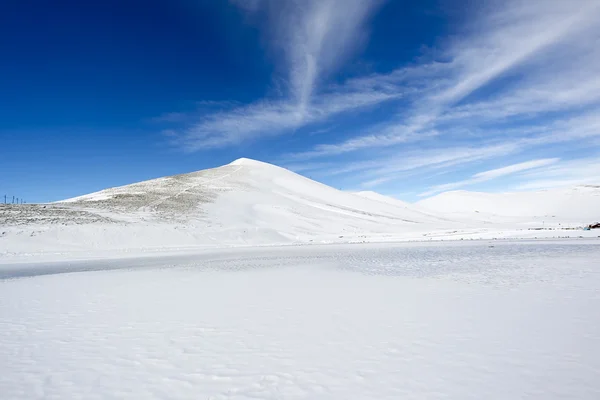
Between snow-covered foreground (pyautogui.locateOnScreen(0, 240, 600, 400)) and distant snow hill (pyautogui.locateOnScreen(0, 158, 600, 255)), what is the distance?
32743 mm

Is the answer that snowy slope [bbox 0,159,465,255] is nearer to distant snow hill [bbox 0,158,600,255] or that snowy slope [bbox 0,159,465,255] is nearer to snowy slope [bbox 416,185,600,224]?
distant snow hill [bbox 0,158,600,255]

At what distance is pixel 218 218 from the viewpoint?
61.6 m

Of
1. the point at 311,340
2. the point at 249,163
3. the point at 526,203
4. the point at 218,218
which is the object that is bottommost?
the point at 311,340

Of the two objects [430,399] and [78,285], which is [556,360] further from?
[78,285]

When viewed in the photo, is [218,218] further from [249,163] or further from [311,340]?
[249,163]

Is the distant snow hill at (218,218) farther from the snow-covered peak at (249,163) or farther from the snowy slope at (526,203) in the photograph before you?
the snowy slope at (526,203)

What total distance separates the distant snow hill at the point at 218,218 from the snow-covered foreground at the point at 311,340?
32743 millimetres

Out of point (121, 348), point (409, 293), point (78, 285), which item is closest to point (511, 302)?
point (409, 293)

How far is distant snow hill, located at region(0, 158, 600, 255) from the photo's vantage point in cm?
4394

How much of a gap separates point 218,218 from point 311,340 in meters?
55.8

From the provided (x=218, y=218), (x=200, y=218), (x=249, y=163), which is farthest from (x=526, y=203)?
(x=200, y=218)

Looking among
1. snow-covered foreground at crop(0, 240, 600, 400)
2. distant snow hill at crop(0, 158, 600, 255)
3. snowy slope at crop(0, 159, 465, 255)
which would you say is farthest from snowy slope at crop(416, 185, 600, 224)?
snow-covered foreground at crop(0, 240, 600, 400)

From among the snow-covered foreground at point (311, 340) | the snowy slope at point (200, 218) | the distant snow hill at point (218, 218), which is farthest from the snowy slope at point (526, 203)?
the snow-covered foreground at point (311, 340)

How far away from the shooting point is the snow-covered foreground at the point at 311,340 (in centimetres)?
550
